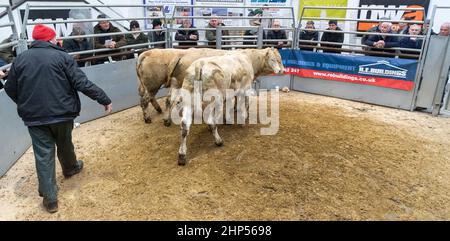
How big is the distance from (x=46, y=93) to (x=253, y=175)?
97.1 inches

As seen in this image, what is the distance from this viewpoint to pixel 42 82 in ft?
10.8

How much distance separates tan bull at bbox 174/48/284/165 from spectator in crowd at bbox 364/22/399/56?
2868 mm

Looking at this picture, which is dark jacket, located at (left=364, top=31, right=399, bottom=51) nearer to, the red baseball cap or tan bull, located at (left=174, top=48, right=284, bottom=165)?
tan bull, located at (left=174, top=48, right=284, bottom=165)

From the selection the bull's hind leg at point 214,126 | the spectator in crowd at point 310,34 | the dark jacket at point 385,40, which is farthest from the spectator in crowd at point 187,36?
the dark jacket at point 385,40

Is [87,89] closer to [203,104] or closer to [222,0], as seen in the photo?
[203,104]

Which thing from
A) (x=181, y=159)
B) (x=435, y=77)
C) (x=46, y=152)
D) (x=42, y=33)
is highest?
(x=42, y=33)

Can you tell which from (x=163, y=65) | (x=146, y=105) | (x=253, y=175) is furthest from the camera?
(x=146, y=105)

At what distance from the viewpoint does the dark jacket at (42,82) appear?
3.28 metres

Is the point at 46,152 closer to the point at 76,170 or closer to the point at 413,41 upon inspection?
the point at 76,170

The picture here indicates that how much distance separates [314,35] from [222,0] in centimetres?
274

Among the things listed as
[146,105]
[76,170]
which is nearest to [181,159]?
[76,170]

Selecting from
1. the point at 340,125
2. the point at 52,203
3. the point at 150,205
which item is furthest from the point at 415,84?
the point at 52,203

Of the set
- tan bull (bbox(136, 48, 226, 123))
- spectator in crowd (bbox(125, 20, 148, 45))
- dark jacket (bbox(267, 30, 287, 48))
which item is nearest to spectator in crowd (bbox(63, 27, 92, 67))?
spectator in crowd (bbox(125, 20, 148, 45))

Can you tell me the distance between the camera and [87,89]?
353 cm
